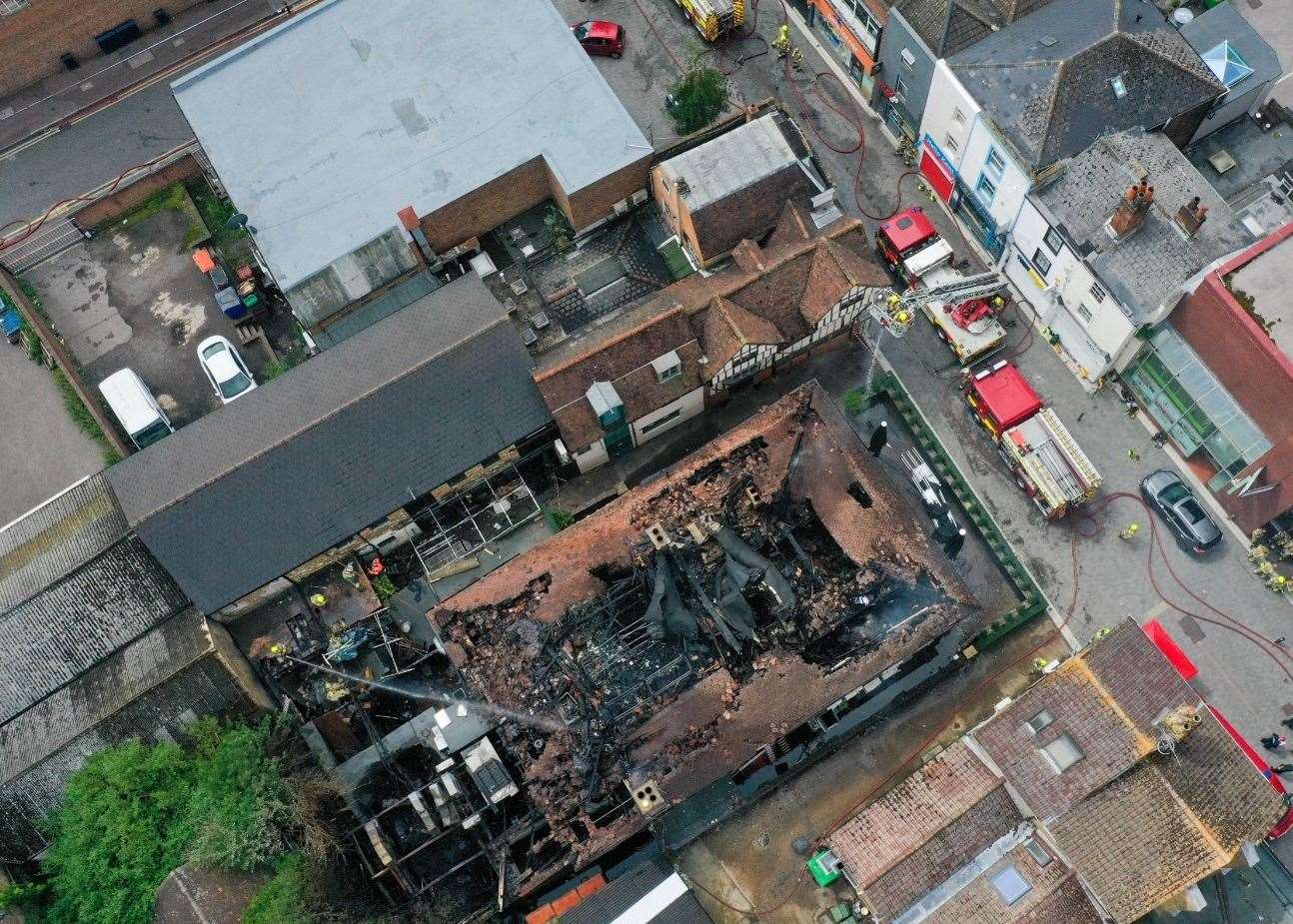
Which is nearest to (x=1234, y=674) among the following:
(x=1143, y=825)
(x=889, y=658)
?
(x=1143, y=825)

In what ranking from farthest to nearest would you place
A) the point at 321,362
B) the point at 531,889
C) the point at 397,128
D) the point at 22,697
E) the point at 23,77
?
1. the point at 23,77
2. the point at 397,128
3. the point at 321,362
4. the point at 22,697
5. the point at 531,889

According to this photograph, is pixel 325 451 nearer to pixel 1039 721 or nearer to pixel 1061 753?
pixel 1039 721

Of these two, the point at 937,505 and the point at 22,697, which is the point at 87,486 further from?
the point at 937,505

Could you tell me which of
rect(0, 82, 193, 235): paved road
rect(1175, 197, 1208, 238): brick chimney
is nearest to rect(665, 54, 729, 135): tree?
rect(1175, 197, 1208, 238): brick chimney

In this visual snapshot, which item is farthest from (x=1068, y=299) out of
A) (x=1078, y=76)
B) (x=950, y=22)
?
(x=950, y=22)

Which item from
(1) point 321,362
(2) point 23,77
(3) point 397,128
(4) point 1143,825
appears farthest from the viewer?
(2) point 23,77

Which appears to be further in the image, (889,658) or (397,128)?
(397,128)
